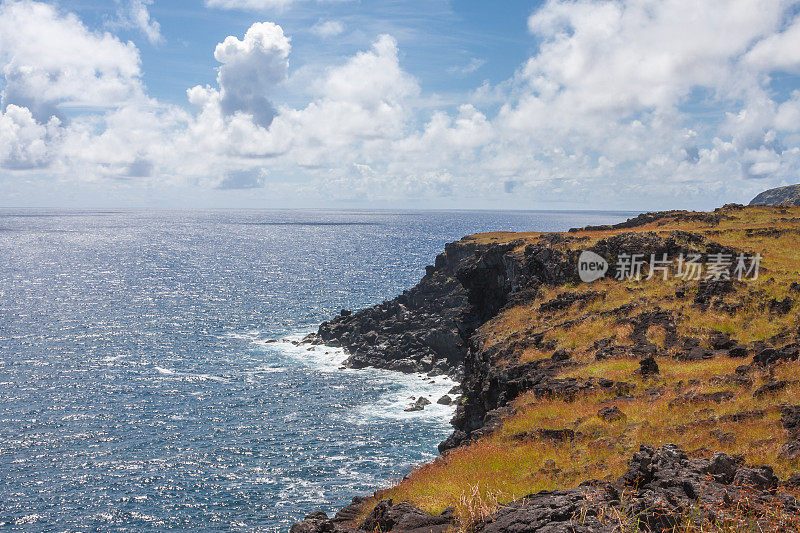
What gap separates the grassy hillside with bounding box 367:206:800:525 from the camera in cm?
1720

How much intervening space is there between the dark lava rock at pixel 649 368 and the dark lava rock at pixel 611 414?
449 centimetres

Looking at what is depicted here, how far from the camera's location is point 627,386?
24.0 m

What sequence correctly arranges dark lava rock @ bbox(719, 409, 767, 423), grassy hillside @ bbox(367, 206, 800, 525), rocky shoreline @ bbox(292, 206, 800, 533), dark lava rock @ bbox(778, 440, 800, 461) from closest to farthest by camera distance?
rocky shoreline @ bbox(292, 206, 800, 533), dark lava rock @ bbox(778, 440, 800, 461), grassy hillside @ bbox(367, 206, 800, 525), dark lava rock @ bbox(719, 409, 767, 423)

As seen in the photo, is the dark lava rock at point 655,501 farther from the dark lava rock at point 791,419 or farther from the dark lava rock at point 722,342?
the dark lava rock at point 722,342

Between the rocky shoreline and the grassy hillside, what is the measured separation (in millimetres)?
276

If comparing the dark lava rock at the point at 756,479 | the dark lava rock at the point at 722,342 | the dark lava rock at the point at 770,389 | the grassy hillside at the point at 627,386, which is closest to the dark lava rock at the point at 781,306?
the grassy hillside at the point at 627,386

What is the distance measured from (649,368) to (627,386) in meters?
1.87

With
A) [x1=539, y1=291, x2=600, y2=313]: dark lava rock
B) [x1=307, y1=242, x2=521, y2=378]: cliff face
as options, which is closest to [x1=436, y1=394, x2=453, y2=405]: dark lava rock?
[x1=307, y1=242, x2=521, y2=378]: cliff face

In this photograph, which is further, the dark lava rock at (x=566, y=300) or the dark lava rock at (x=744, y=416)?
the dark lava rock at (x=566, y=300)

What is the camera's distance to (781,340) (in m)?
26.2

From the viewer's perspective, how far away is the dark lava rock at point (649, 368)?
982 inches

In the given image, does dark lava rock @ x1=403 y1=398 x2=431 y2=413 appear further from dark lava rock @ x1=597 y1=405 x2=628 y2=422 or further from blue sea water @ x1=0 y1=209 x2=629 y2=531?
dark lava rock @ x1=597 y1=405 x2=628 y2=422

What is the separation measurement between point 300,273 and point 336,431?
128461 millimetres

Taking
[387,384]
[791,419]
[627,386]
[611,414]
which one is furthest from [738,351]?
[387,384]
